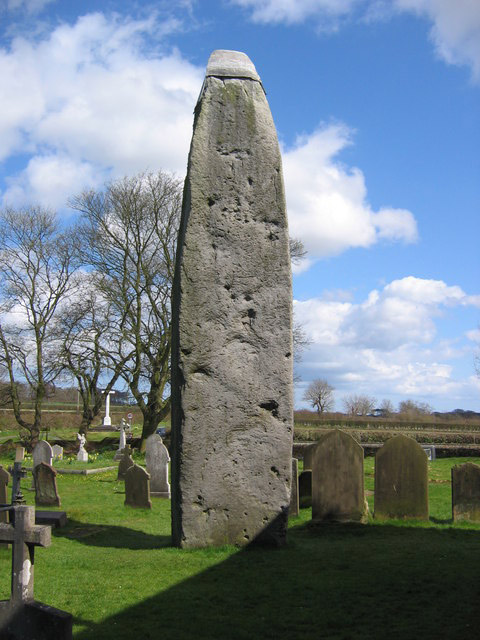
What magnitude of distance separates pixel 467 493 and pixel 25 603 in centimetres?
748

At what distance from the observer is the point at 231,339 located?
8133 mm

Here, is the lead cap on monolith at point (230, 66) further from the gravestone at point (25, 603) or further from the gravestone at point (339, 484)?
the gravestone at point (25, 603)

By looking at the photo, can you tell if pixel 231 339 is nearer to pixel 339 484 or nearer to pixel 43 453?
pixel 339 484

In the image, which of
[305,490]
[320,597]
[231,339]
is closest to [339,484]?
[305,490]

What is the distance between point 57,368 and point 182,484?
2134 cm

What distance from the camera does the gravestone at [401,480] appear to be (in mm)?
9781

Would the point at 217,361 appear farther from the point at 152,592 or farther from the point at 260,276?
the point at 152,592

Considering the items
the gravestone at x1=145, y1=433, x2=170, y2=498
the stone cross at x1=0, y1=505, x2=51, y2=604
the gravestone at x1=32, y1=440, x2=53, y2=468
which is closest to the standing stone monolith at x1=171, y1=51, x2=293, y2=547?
the stone cross at x1=0, y1=505, x2=51, y2=604

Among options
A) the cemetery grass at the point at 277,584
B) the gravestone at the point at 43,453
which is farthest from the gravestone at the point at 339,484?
the gravestone at the point at 43,453

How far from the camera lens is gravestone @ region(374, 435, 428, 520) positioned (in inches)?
385

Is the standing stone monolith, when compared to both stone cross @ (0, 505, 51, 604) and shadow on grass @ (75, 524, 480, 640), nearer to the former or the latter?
shadow on grass @ (75, 524, 480, 640)

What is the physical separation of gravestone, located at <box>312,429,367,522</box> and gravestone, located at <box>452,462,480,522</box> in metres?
1.44

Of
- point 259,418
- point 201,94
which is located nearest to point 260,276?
point 259,418

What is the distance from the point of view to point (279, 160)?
8570 mm
